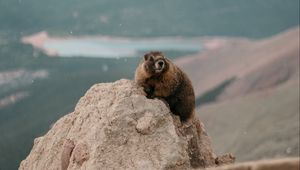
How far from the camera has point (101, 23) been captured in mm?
112062

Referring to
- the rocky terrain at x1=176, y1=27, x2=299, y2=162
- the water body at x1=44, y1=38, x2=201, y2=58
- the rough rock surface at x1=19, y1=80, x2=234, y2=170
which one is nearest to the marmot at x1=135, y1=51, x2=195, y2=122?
the rough rock surface at x1=19, y1=80, x2=234, y2=170

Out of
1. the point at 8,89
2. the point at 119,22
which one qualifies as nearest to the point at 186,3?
the point at 119,22

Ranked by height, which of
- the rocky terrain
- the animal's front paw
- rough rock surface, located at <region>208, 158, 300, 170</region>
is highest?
the rocky terrain

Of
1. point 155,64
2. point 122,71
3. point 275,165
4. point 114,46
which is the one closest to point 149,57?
point 155,64

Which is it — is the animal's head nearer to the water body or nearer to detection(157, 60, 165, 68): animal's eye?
detection(157, 60, 165, 68): animal's eye

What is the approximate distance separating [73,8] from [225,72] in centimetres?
3350

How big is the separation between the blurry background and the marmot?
14827 millimetres

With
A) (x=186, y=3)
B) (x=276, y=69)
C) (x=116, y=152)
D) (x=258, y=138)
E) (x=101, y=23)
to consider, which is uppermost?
(x=186, y=3)

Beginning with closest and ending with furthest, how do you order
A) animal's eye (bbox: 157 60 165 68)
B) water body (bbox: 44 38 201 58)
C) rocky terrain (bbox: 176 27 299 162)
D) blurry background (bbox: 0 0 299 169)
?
animal's eye (bbox: 157 60 165 68)
blurry background (bbox: 0 0 299 169)
rocky terrain (bbox: 176 27 299 162)
water body (bbox: 44 38 201 58)

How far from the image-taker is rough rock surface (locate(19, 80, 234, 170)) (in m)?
9.66

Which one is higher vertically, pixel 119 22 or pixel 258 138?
pixel 119 22

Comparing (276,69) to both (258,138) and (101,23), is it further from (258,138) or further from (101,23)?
(101,23)

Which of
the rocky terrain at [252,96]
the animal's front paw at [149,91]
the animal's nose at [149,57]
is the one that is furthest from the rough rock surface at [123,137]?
the rocky terrain at [252,96]

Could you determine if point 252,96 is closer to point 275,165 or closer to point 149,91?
point 149,91
